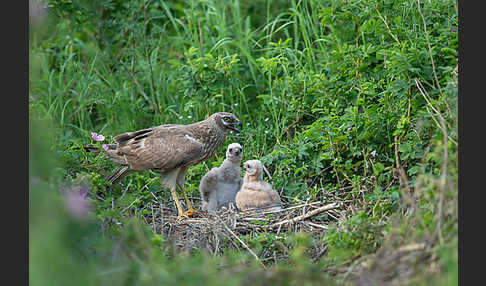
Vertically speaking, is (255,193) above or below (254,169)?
below

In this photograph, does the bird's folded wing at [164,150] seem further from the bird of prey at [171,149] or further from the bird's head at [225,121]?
the bird's head at [225,121]

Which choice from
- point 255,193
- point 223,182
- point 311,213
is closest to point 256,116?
point 223,182

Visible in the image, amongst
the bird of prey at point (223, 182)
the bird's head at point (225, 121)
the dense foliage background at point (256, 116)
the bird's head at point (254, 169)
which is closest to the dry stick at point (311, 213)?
the dense foliage background at point (256, 116)

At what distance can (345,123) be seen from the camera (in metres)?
5.60

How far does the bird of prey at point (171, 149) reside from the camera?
5.62 metres

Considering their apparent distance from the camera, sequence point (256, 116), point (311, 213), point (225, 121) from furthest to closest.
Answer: point (256, 116) → point (225, 121) → point (311, 213)

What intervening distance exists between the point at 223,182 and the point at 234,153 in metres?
0.32

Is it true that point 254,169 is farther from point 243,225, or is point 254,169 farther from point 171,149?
point 171,149

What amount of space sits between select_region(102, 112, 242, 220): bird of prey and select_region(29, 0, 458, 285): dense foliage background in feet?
0.87

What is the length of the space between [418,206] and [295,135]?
8.32ft

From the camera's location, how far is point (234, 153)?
5910 millimetres

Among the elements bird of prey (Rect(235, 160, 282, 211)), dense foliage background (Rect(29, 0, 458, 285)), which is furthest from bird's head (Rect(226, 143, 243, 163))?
dense foliage background (Rect(29, 0, 458, 285))

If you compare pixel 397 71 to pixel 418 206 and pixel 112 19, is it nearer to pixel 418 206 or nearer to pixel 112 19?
pixel 418 206

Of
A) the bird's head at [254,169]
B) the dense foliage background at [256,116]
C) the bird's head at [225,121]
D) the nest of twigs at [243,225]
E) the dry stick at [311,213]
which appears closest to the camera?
the dense foliage background at [256,116]
